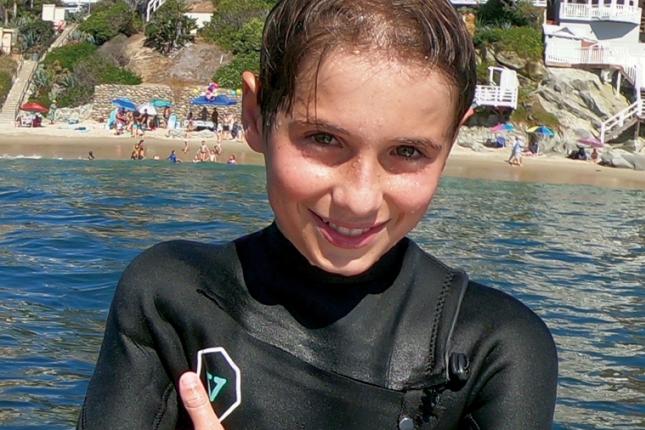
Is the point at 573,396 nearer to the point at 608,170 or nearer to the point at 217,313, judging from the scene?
the point at 217,313

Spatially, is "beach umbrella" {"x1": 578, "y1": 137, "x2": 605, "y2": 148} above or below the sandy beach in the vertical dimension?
above

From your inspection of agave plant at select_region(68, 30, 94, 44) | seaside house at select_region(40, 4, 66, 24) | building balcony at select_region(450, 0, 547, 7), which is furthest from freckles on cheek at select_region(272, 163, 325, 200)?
seaside house at select_region(40, 4, 66, 24)

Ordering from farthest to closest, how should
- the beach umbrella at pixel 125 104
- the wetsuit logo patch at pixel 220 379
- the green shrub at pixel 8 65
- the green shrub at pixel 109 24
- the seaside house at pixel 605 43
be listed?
the green shrub at pixel 109 24 → the green shrub at pixel 8 65 → the beach umbrella at pixel 125 104 → the seaside house at pixel 605 43 → the wetsuit logo patch at pixel 220 379

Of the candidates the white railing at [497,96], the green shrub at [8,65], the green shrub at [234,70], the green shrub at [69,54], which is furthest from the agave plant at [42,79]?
the white railing at [497,96]

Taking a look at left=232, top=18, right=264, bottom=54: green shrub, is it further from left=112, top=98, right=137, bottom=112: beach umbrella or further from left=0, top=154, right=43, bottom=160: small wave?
left=0, top=154, right=43, bottom=160: small wave

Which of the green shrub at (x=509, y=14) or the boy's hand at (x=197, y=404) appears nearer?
the boy's hand at (x=197, y=404)

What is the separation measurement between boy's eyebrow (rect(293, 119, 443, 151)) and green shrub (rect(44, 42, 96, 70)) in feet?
153

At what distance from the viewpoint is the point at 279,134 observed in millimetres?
1870

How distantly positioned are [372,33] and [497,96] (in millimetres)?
38058

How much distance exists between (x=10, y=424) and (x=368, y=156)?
462 centimetres

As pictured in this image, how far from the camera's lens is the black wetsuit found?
1.96m

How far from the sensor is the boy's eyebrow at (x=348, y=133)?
5.89ft

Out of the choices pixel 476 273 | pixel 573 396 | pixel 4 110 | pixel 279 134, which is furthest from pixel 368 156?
pixel 4 110

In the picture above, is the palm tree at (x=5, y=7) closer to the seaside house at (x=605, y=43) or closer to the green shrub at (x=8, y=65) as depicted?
the green shrub at (x=8, y=65)
